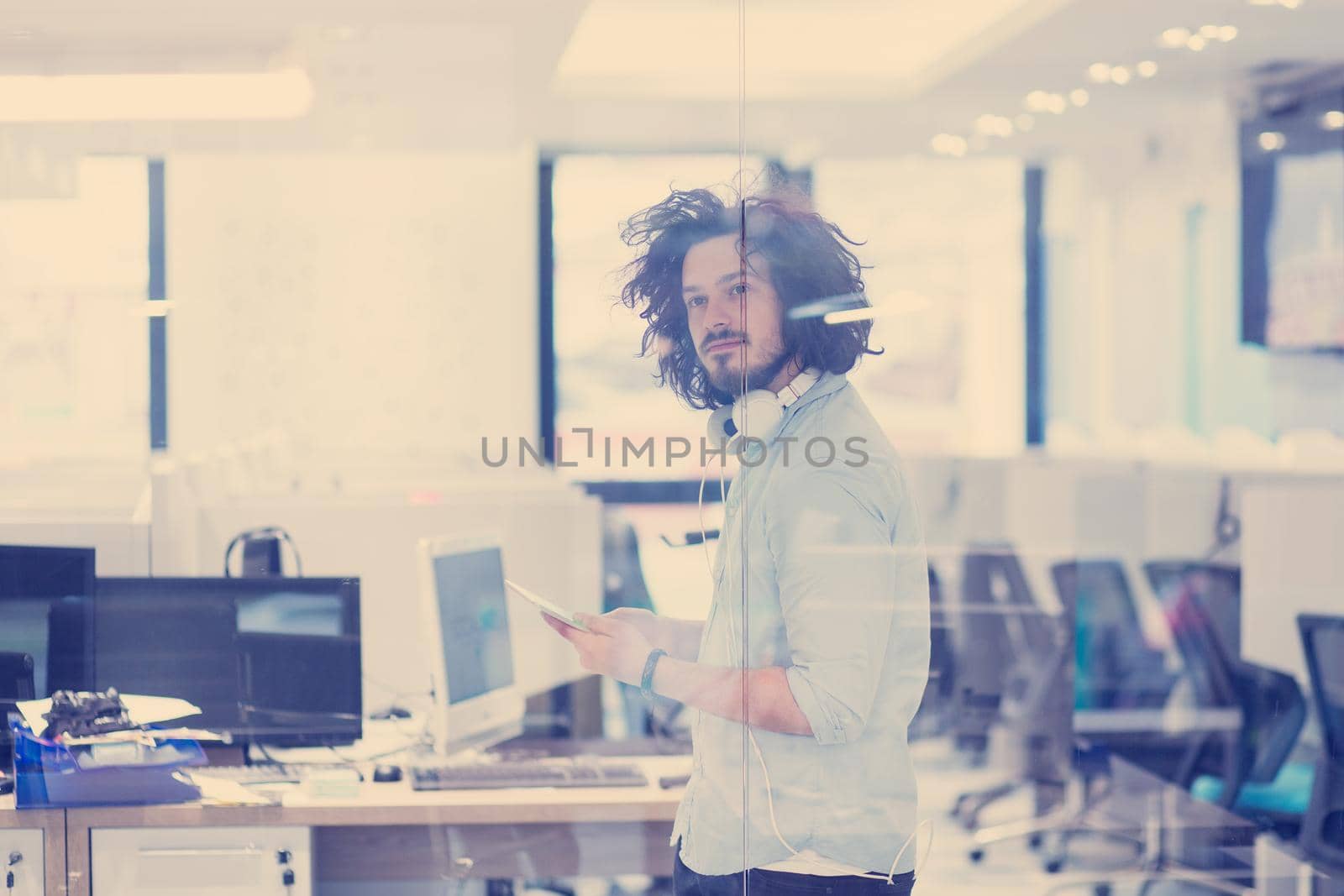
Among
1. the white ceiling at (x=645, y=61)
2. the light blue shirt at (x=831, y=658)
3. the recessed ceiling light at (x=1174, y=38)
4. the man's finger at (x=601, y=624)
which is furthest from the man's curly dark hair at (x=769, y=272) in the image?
the recessed ceiling light at (x=1174, y=38)

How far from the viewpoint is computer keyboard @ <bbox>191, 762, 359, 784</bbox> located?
7.82 ft

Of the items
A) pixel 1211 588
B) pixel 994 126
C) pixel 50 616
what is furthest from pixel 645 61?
pixel 50 616

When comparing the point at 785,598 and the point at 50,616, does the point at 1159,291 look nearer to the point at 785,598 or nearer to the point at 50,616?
the point at 785,598

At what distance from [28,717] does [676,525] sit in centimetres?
124

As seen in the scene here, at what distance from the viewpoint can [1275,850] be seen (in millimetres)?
2994

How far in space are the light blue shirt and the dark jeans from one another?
0.02 metres

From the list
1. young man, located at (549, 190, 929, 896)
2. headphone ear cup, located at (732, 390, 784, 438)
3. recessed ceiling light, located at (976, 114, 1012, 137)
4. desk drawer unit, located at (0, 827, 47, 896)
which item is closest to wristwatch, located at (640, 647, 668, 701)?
young man, located at (549, 190, 929, 896)

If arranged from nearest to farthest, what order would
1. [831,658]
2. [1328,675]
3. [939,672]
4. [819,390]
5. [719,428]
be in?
[831,658]
[819,390]
[719,428]
[1328,675]
[939,672]

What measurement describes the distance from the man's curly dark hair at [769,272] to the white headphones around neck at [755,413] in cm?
2

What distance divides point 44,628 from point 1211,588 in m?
3.22

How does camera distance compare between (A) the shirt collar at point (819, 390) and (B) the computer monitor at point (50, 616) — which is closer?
(A) the shirt collar at point (819, 390)

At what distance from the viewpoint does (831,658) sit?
177cm

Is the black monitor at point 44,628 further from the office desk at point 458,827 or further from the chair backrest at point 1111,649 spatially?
the chair backrest at point 1111,649

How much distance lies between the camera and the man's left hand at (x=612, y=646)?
216 cm
